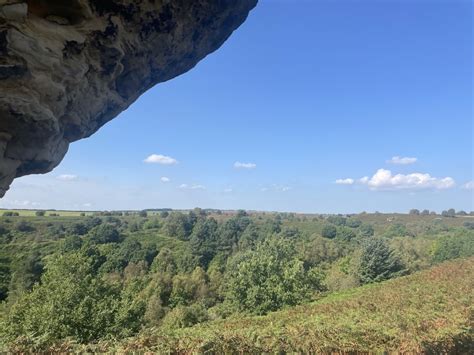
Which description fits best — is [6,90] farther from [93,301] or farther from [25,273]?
[25,273]

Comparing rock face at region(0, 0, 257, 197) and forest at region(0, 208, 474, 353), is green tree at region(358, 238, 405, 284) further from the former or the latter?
rock face at region(0, 0, 257, 197)

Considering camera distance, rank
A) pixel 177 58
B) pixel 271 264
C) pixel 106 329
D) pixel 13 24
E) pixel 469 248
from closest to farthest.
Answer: pixel 13 24 → pixel 177 58 → pixel 106 329 → pixel 271 264 → pixel 469 248

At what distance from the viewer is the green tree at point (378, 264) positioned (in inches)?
2048

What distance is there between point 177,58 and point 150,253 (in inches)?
3021

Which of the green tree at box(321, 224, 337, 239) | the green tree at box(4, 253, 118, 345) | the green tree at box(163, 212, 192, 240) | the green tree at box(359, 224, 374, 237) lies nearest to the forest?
the green tree at box(4, 253, 118, 345)

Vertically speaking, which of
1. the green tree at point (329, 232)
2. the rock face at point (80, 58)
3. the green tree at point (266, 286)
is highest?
the rock face at point (80, 58)

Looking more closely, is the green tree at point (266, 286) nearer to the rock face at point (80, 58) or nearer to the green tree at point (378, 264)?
the green tree at point (378, 264)

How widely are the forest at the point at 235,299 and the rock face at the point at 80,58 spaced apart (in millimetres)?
6108

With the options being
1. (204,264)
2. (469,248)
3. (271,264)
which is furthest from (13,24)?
(469,248)

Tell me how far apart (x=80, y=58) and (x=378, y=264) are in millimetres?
53986

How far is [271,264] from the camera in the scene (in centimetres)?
3981

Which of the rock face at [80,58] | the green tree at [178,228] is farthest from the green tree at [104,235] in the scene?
the rock face at [80,58]

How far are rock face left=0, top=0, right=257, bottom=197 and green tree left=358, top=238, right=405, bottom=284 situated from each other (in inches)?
1963

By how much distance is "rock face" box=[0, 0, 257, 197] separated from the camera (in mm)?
7488
